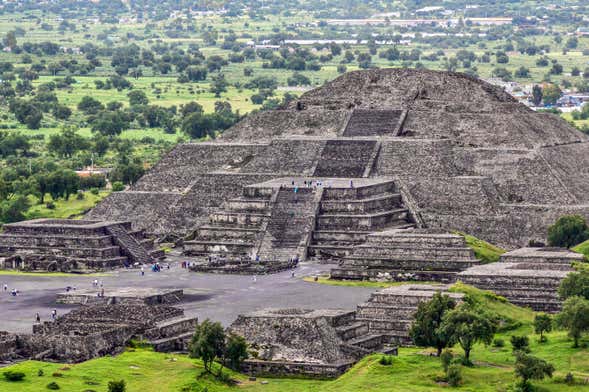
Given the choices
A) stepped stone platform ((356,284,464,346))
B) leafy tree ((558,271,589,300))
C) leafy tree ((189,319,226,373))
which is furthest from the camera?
leafy tree ((558,271,589,300))

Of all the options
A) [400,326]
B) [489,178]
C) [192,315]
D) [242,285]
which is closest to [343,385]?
[400,326]

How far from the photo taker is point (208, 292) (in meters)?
84.6

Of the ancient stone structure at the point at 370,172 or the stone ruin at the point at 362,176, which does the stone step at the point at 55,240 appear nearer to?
the stone ruin at the point at 362,176

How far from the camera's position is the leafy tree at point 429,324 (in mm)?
68125

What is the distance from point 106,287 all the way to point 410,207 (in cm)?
2208

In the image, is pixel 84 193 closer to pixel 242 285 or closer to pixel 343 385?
pixel 242 285

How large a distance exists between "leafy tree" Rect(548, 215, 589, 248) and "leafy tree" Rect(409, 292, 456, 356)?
2767 cm

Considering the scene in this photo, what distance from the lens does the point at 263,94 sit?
19138 centimetres

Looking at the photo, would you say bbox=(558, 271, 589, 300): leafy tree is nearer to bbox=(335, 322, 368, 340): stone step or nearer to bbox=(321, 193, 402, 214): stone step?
bbox=(335, 322, 368, 340): stone step

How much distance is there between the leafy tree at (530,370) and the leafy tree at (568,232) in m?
34.9

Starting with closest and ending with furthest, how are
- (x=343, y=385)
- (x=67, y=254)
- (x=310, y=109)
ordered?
(x=343, y=385) < (x=67, y=254) < (x=310, y=109)

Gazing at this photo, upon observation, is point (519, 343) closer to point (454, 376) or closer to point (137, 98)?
point (454, 376)

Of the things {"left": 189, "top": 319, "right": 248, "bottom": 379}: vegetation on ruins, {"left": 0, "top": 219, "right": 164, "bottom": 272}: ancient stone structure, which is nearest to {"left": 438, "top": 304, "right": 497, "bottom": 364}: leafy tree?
{"left": 189, "top": 319, "right": 248, "bottom": 379}: vegetation on ruins

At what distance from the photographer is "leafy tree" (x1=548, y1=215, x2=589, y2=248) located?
95.6m
